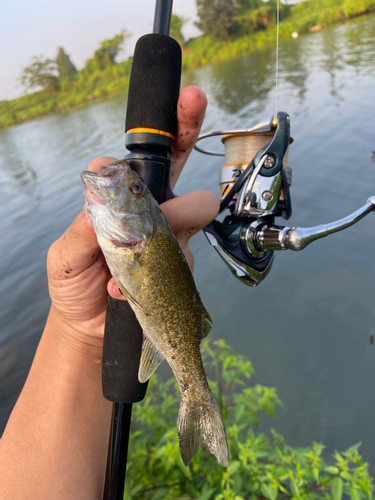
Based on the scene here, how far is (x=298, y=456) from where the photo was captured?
1.97m

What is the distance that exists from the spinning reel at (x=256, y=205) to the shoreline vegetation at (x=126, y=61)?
26.1 metres

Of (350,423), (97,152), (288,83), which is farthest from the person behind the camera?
(288,83)

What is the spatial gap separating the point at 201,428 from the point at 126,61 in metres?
58.0

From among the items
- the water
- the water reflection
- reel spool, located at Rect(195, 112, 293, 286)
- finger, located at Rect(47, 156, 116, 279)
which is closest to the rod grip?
finger, located at Rect(47, 156, 116, 279)

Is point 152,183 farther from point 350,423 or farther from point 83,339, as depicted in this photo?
point 350,423

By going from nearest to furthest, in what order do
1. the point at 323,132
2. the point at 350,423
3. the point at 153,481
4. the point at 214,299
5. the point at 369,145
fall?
the point at 153,481 < the point at 350,423 < the point at 214,299 < the point at 369,145 < the point at 323,132

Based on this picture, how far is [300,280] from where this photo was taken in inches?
177

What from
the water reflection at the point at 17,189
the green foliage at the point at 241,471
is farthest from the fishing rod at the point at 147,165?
the water reflection at the point at 17,189

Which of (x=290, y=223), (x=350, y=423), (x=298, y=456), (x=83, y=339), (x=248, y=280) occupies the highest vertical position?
(x=248, y=280)

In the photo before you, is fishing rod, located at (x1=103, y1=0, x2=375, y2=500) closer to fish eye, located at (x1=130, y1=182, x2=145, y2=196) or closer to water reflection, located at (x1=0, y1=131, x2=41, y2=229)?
fish eye, located at (x1=130, y1=182, x2=145, y2=196)

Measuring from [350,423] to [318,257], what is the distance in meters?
2.42

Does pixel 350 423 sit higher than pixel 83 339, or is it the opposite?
pixel 83 339

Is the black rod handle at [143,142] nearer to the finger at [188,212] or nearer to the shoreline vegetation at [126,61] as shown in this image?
the finger at [188,212]

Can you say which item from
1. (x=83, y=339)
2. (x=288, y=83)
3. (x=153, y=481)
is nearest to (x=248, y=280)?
(x=83, y=339)
